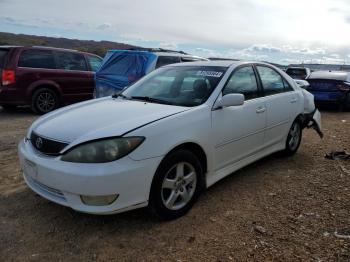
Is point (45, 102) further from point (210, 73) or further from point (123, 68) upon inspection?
point (210, 73)

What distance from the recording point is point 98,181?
315 centimetres

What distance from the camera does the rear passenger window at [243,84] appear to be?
4.48 metres

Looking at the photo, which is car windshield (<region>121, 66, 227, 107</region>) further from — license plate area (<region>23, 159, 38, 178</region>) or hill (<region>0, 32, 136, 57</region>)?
hill (<region>0, 32, 136, 57</region>)

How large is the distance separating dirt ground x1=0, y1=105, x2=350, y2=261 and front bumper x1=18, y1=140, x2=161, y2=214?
323 mm

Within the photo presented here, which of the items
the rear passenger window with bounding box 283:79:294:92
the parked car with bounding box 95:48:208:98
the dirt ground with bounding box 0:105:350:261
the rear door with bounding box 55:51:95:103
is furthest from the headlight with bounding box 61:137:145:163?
the rear door with bounding box 55:51:95:103

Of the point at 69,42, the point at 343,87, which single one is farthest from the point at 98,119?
the point at 69,42

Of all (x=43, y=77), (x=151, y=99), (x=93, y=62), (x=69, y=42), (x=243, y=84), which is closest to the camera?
(x=151, y=99)

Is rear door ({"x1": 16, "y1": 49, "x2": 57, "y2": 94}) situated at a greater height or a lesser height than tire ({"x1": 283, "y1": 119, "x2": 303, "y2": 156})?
greater

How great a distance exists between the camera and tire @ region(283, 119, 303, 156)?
586 cm

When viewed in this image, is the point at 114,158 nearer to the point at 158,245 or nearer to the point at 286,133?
the point at 158,245

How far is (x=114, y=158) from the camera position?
10.6 feet

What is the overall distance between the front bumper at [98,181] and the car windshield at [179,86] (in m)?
1.10

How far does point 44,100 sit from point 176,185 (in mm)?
7221

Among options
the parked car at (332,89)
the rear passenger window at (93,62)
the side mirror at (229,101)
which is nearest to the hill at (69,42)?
the rear passenger window at (93,62)
